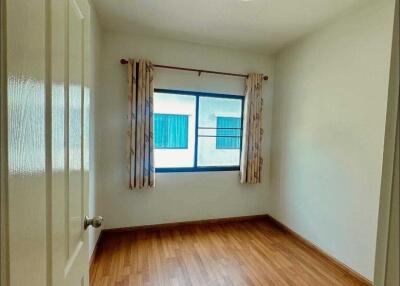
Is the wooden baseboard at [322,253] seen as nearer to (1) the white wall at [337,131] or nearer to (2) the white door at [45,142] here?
(1) the white wall at [337,131]

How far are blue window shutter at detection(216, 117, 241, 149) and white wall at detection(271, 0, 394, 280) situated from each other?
25.0 inches

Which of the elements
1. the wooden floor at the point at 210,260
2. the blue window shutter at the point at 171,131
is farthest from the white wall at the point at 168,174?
the blue window shutter at the point at 171,131

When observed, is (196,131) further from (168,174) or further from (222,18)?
(222,18)

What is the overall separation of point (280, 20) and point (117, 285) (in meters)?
3.05

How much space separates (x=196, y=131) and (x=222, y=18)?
1430 mm

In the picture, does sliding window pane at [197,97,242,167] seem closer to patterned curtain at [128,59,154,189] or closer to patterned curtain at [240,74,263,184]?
patterned curtain at [240,74,263,184]

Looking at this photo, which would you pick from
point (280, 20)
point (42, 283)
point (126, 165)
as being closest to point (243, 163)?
point (126, 165)

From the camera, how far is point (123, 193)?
9.30 feet

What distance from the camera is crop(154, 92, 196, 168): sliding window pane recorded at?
9.73ft

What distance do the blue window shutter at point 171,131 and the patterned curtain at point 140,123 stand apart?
201mm

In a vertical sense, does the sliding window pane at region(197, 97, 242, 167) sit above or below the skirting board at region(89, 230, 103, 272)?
above

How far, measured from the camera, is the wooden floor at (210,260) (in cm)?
201

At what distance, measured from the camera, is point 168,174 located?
9.82 ft

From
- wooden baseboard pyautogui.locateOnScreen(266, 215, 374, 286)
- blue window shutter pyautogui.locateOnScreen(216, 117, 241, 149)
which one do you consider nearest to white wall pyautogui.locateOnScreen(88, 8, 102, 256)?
blue window shutter pyautogui.locateOnScreen(216, 117, 241, 149)
